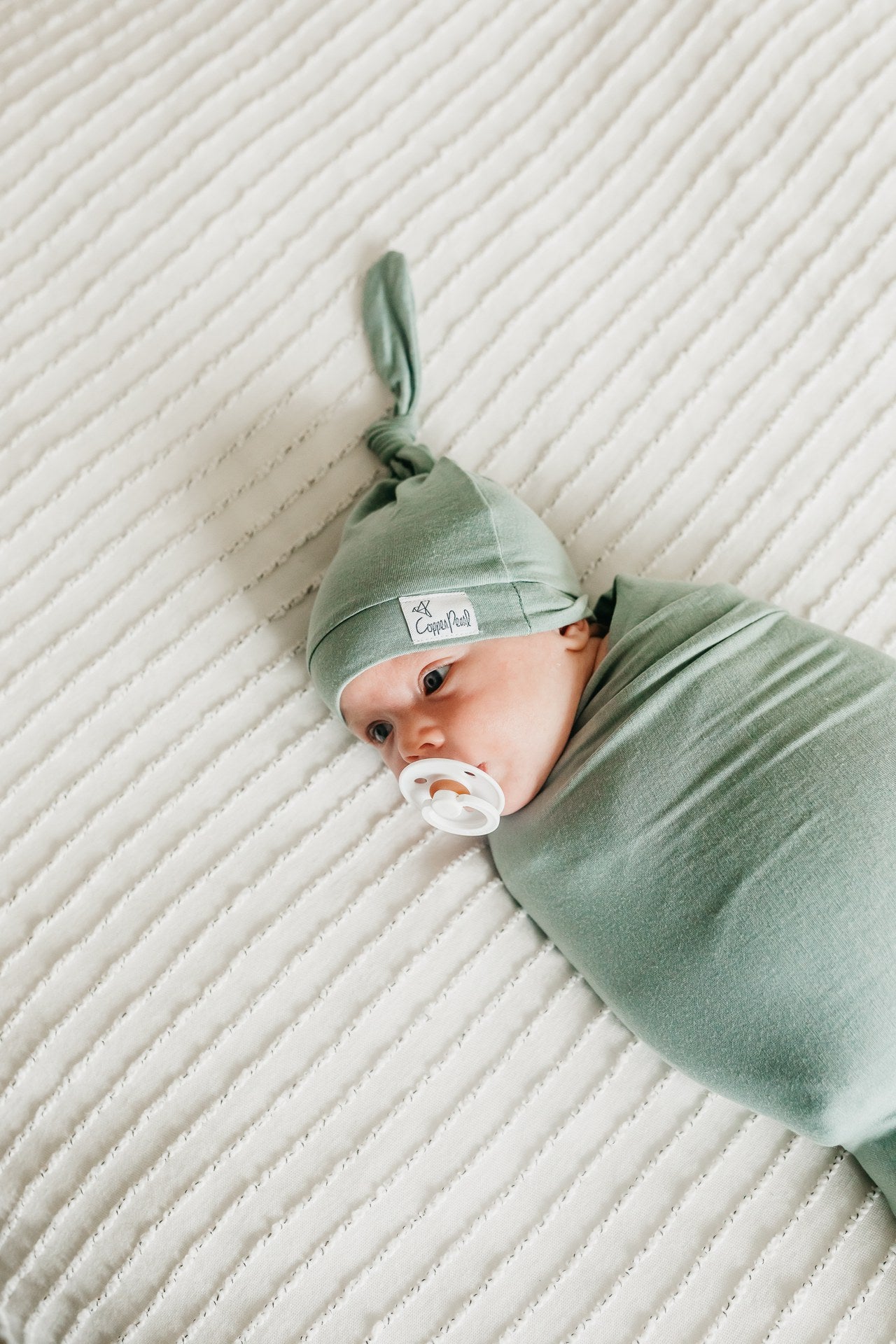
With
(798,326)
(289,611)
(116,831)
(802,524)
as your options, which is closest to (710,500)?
(802,524)

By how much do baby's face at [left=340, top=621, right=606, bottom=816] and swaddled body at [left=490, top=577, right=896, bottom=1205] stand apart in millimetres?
31

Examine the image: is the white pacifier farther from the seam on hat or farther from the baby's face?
the seam on hat

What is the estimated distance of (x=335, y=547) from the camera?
1.06 metres

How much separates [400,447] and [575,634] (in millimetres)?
283

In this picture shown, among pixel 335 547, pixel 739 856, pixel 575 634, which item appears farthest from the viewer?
pixel 335 547

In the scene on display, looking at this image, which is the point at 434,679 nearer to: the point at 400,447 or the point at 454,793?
the point at 454,793

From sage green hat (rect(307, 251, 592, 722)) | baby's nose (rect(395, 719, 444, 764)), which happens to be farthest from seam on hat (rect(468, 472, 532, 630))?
baby's nose (rect(395, 719, 444, 764))

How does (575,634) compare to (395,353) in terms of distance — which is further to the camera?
(395,353)

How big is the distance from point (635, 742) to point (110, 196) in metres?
0.87

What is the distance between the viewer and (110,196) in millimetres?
1140

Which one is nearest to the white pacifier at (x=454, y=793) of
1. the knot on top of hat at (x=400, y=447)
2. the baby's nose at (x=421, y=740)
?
the baby's nose at (x=421, y=740)

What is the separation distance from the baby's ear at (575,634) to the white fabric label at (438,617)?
0.11m

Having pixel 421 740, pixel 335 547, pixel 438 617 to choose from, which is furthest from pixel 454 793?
pixel 335 547

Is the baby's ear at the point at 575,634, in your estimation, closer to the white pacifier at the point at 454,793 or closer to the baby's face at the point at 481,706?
the baby's face at the point at 481,706
